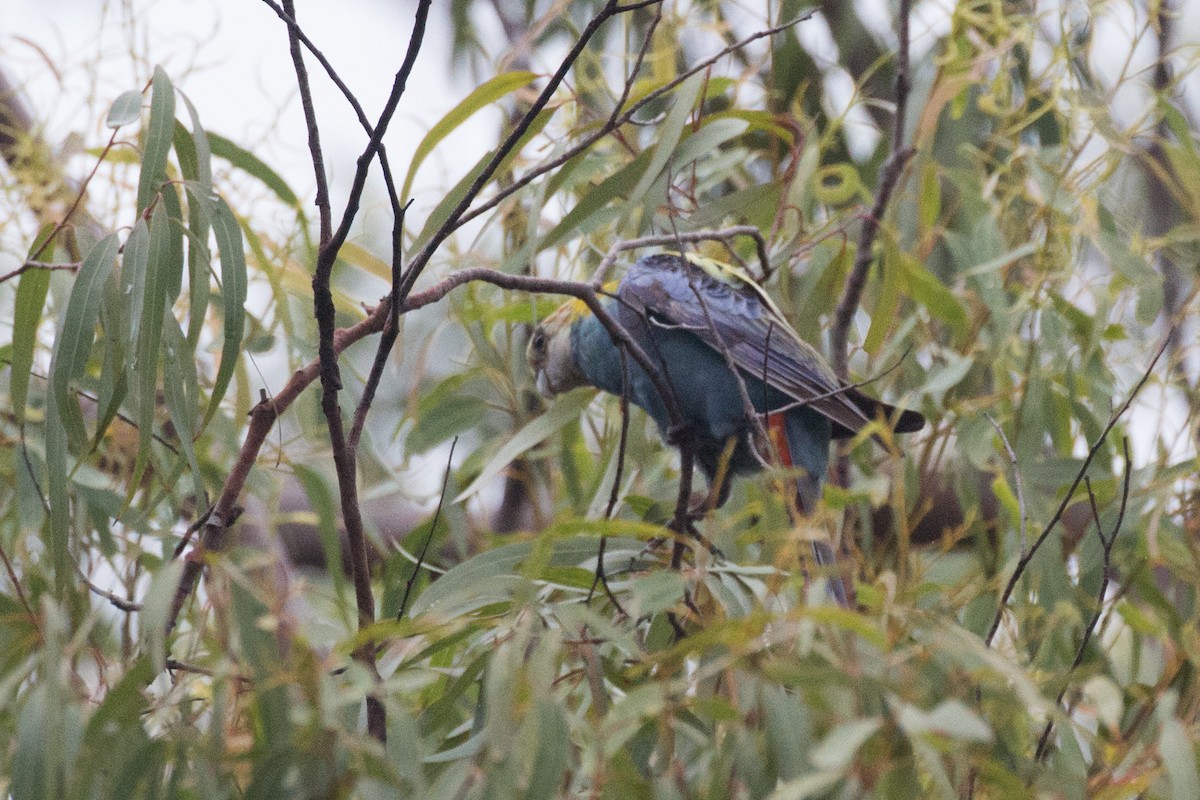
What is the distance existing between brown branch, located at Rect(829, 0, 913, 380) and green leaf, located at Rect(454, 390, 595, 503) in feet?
1.52

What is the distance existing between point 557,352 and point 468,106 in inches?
30.4

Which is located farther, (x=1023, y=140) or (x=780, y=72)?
(x=780, y=72)

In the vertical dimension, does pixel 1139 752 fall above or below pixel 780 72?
below

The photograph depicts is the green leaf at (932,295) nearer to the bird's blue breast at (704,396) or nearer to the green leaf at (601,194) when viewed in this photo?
the bird's blue breast at (704,396)

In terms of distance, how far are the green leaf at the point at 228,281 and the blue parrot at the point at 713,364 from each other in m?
0.82

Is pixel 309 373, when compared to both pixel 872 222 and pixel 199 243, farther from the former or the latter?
pixel 872 222

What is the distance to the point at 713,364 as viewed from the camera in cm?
233

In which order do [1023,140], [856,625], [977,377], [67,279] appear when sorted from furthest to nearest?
[1023,140] < [977,377] < [67,279] < [856,625]

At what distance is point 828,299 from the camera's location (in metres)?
2.14

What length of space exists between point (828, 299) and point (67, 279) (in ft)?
3.91

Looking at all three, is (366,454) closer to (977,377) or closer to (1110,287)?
(977,377)

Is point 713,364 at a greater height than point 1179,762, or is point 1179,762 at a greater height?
point 713,364

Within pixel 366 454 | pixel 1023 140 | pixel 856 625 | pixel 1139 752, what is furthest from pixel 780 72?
pixel 856 625

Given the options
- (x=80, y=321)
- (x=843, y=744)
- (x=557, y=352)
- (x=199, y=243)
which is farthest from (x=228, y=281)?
(x=557, y=352)
